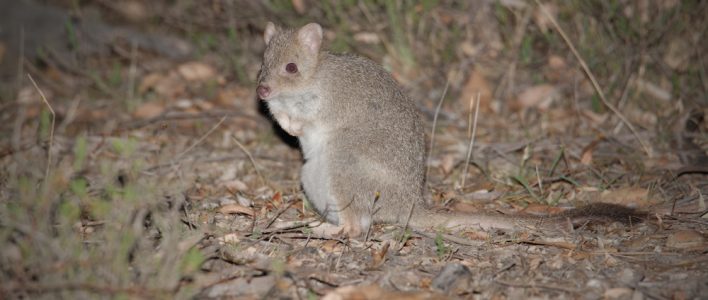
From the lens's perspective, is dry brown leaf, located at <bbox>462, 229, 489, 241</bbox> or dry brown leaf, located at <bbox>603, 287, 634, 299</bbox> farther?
dry brown leaf, located at <bbox>462, 229, 489, 241</bbox>

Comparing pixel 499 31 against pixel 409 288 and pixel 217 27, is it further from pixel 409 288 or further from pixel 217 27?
pixel 409 288

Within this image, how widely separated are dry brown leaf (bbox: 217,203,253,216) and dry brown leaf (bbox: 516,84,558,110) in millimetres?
3627

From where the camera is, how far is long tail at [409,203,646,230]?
4320 mm

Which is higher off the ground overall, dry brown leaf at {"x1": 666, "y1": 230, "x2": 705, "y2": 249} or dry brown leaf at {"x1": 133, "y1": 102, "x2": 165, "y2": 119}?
dry brown leaf at {"x1": 133, "y1": 102, "x2": 165, "y2": 119}

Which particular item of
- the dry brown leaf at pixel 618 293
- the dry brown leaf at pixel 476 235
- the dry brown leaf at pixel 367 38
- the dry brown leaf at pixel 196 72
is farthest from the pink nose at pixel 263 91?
the dry brown leaf at pixel 196 72

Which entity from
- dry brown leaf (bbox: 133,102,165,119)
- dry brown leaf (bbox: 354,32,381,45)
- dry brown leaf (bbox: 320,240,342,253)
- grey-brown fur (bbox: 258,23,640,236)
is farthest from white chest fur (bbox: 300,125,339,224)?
dry brown leaf (bbox: 354,32,381,45)

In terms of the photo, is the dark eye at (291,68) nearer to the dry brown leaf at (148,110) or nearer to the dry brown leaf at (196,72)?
the dry brown leaf at (148,110)

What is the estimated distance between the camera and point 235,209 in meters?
4.87

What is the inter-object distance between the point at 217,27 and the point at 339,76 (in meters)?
3.93

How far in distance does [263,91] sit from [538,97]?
3523 mm

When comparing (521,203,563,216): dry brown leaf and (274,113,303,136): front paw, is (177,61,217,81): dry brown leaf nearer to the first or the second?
(274,113,303,136): front paw

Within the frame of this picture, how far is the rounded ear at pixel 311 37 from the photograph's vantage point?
4.98 m

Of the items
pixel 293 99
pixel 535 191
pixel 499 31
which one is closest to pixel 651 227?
pixel 535 191

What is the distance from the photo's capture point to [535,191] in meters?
5.43
